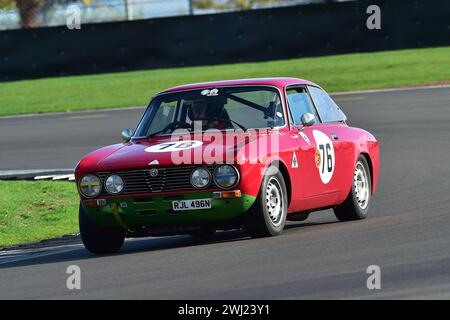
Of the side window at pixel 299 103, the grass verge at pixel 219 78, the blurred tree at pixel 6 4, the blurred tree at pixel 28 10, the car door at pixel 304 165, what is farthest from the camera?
the blurred tree at pixel 6 4

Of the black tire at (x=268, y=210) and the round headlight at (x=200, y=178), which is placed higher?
the round headlight at (x=200, y=178)

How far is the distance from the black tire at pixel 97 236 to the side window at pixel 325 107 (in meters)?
2.47

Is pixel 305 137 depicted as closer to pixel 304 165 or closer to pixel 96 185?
pixel 304 165

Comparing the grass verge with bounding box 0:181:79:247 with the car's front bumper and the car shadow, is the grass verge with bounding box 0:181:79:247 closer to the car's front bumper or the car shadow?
the car shadow

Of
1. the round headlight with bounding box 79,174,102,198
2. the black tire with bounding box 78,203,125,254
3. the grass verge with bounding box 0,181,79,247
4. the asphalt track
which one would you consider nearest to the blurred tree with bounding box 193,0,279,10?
the grass verge with bounding box 0,181,79,247

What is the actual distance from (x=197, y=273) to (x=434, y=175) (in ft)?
23.0

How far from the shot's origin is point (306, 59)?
32250 mm

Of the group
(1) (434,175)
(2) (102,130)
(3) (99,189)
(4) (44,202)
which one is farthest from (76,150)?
(3) (99,189)

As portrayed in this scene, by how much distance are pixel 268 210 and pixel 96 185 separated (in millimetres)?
1403

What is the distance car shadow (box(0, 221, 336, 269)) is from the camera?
944 centimetres

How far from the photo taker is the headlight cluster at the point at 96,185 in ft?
30.3

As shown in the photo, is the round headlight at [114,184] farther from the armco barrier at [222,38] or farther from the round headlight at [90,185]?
the armco barrier at [222,38]

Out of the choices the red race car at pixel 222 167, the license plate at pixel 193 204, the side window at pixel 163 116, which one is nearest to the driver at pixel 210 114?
the red race car at pixel 222 167

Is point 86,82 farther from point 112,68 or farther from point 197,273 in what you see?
point 197,273
